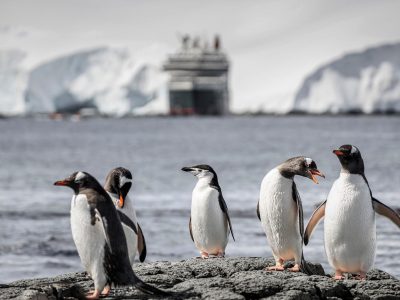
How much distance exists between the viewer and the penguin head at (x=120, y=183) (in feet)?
25.4

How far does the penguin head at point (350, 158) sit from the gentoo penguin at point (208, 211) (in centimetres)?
159

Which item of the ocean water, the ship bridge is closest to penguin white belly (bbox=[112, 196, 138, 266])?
the ocean water

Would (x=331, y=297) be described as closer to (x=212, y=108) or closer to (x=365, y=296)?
(x=365, y=296)

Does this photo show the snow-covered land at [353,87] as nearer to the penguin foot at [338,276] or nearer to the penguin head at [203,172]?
the penguin head at [203,172]

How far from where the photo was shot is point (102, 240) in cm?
710

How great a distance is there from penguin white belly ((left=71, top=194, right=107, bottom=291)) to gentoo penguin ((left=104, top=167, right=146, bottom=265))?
550mm

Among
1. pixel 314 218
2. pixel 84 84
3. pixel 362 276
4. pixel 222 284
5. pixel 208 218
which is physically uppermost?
pixel 314 218

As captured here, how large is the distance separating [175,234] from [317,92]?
417 ft

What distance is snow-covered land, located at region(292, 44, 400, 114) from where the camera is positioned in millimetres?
140625

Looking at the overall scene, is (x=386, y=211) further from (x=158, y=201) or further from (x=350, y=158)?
(x=158, y=201)

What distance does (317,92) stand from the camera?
141 meters

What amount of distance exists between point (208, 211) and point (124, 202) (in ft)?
5.27

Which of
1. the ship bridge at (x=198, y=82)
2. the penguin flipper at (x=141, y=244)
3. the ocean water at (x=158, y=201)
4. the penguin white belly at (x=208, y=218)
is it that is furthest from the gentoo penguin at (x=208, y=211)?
the ship bridge at (x=198, y=82)

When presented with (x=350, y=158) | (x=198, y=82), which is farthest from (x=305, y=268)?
(x=198, y=82)
